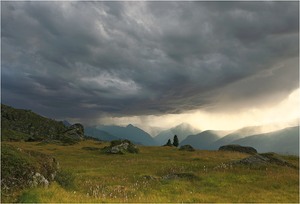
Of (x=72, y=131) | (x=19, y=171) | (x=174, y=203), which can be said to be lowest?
(x=174, y=203)

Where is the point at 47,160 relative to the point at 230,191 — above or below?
above

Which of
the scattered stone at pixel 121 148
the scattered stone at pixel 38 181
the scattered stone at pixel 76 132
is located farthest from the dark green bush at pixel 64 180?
the scattered stone at pixel 76 132

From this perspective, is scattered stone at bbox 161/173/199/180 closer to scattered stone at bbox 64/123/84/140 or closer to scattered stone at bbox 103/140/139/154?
scattered stone at bbox 103/140/139/154

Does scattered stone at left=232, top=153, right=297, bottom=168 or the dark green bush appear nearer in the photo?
the dark green bush

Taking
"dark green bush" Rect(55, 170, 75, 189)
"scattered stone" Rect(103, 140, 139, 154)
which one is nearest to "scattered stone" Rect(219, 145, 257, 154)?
"scattered stone" Rect(103, 140, 139, 154)

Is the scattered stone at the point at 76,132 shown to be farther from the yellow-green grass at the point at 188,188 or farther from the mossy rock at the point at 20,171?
the mossy rock at the point at 20,171

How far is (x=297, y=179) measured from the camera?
31.7m

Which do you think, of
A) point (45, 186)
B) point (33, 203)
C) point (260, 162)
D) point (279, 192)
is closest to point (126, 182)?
point (45, 186)

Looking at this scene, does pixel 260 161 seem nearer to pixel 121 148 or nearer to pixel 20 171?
pixel 20 171

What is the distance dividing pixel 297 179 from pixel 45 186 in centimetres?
2363

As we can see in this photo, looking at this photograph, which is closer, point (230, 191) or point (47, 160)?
point (47, 160)

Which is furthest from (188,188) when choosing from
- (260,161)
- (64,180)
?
(260,161)

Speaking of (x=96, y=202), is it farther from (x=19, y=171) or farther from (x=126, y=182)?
(x=126, y=182)

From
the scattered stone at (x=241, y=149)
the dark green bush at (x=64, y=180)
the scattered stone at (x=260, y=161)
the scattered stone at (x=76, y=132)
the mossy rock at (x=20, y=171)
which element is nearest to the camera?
the mossy rock at (x=20, y=171)
